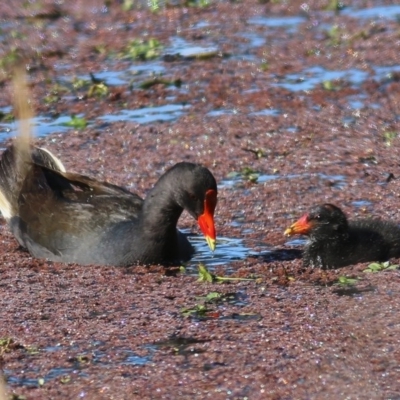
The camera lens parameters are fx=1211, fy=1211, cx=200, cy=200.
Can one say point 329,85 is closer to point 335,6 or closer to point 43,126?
point 43,126

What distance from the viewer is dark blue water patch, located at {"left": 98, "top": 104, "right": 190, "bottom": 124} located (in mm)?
11188

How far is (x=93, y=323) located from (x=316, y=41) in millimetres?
7394

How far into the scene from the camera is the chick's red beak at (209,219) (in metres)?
7.63

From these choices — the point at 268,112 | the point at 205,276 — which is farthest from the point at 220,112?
the point at 205,276

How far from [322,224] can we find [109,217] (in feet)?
4.62

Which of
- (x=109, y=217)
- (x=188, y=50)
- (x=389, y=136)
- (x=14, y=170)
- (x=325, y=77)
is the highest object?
(x=14, y=170)

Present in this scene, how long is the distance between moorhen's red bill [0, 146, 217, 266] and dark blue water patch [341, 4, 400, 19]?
6.63m

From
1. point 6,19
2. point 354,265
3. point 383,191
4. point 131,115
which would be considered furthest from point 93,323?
point 6,19

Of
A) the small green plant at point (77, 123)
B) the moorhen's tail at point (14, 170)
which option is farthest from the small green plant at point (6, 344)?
the small green plant at point (77, 123)

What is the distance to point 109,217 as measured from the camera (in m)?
8.04

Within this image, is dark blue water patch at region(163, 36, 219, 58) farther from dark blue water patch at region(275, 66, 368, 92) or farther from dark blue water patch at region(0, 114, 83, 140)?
dark blue water patch at region(0, 114, 83, 140)

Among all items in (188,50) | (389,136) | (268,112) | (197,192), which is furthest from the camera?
(188,50)

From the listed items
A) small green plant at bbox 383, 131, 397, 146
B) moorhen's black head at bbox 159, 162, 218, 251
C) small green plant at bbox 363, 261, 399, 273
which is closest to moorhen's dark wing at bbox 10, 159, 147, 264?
moorhen's black head at bbox 159, 162, 218, 251

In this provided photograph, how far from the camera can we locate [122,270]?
774 centimetres
